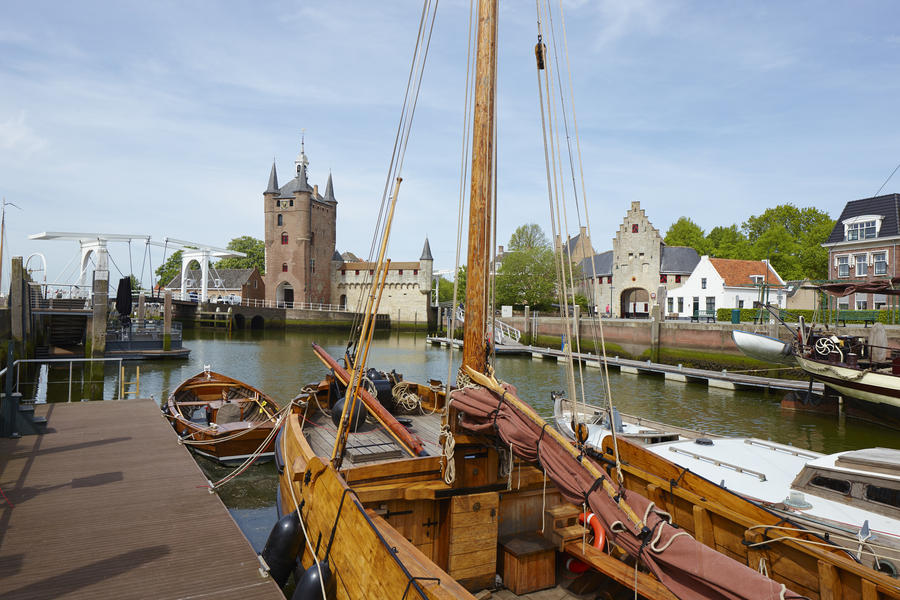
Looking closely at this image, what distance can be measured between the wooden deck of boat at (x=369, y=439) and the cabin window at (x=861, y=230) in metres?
35.5

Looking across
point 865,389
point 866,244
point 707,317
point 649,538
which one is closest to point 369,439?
point 649,538

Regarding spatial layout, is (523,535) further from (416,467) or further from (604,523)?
(604,523)

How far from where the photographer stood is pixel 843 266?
114ft

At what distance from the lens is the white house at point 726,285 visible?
138 feet

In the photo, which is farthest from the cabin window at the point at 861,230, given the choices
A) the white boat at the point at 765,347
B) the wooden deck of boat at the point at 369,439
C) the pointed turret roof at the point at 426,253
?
the pointed turret roof at the point at 426,253

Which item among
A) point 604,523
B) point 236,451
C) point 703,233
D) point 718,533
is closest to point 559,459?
point 604,523

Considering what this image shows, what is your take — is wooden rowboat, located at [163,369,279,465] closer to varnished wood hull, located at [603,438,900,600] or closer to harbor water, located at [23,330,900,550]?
harbor water, located at [23,330,900,550]

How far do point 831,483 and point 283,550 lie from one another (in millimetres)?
7255

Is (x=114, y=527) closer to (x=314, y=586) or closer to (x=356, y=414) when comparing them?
(x=314, y=586)

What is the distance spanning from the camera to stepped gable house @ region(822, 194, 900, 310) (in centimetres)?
3192

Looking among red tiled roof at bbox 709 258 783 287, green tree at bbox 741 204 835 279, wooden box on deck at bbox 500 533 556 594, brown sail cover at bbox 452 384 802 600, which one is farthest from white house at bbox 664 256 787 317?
brown sail cover at bbox 452 384 802 600

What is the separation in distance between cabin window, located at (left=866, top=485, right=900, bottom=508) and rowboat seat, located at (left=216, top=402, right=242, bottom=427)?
40.2 feet

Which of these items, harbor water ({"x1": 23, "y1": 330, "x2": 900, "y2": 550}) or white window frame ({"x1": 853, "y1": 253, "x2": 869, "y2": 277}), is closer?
harbor water ({"x1": 23, "y1": 330, "x2": 900, "y2": 550})

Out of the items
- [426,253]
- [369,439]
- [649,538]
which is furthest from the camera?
[426,253]
